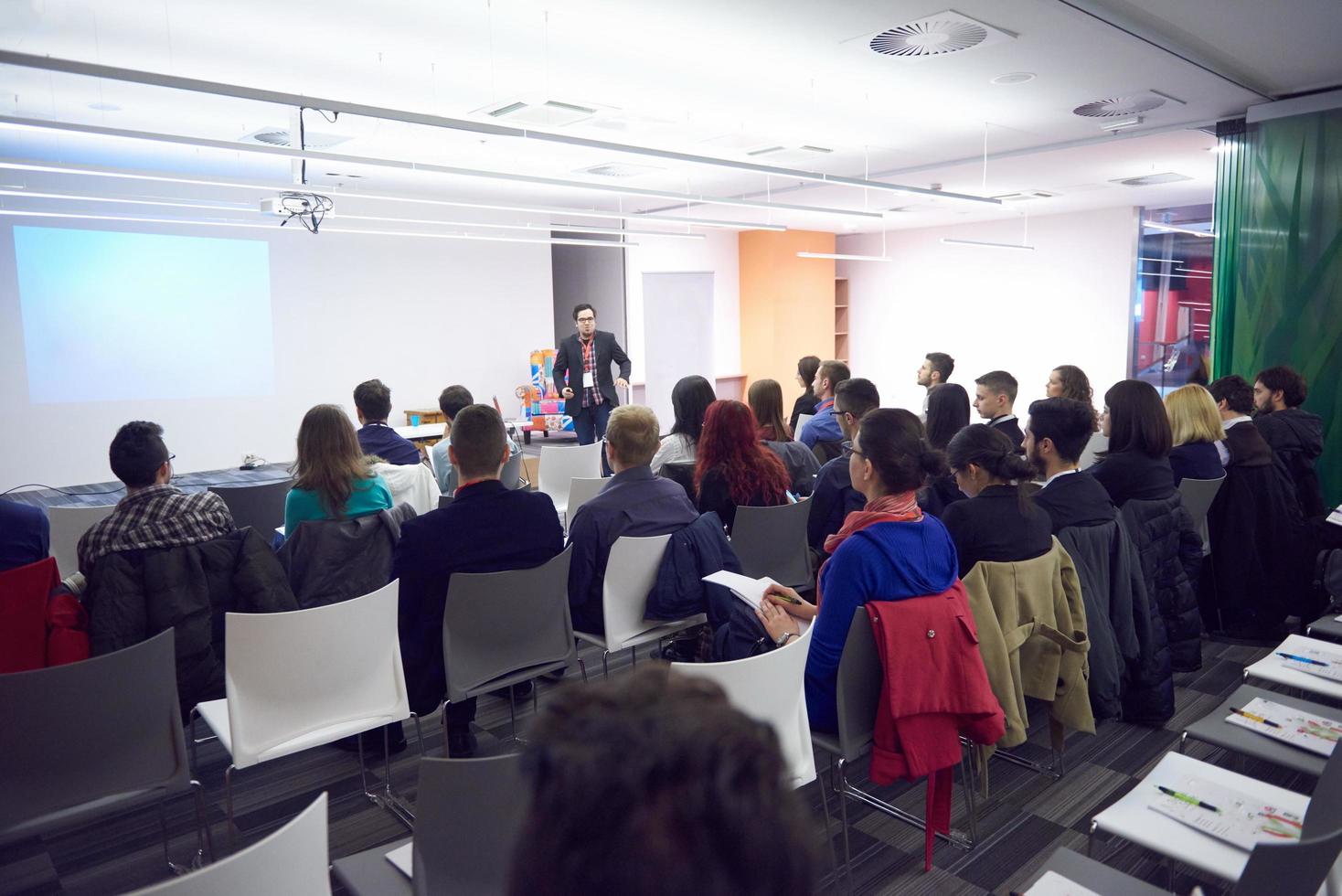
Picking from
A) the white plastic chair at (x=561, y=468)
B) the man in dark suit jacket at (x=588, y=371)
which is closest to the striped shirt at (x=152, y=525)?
the white plastic chair at (x=561, y=468)

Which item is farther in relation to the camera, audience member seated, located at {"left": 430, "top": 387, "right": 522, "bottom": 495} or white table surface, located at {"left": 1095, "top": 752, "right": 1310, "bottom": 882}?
audience member seated, located at {"left": 430, "top": 387, "right": 522, "bottom": 495}

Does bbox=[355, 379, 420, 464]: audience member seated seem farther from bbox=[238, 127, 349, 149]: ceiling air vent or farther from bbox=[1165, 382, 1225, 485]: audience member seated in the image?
bbox=[1165, 382, 1225, 485]: audience member seated

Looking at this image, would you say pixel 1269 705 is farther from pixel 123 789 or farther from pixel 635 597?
pixel 123 789

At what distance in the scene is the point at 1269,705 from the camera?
252cm

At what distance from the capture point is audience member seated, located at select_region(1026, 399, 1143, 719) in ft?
10.3

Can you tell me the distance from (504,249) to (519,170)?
3271mm

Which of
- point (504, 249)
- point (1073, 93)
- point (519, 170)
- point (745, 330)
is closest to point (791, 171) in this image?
point (1073, 93)

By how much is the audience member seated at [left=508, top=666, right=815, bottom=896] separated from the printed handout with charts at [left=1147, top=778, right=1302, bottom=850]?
180 centimetres

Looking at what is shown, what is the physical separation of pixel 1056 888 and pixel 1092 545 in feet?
5.68

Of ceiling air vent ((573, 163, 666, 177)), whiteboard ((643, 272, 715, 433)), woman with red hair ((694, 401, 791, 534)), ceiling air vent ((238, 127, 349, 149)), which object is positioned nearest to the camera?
woman with red hair ((694, 401, 791, 534))

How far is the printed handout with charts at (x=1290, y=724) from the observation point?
2.28m

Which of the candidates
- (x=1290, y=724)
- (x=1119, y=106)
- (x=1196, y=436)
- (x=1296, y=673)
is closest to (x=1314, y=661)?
(x=1296, y=673)

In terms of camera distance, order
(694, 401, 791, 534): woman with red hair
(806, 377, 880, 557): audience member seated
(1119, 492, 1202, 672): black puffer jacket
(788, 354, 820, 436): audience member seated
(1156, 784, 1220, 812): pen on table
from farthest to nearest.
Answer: (788, 354, 820, 436): audience member seated, (694, 401, 791, 534): woman with red hair, (806, 377, 880, 557): audience member seated, (1119, 492, 1202, 672): black puffer jacket, (1156, 784, 1220, 812): pen on table

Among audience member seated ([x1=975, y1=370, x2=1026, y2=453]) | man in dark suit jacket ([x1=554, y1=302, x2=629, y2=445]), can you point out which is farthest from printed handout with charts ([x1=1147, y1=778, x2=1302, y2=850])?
man in dark suit jacket ([x1=554, y1=302, x2=629, y2=445])
